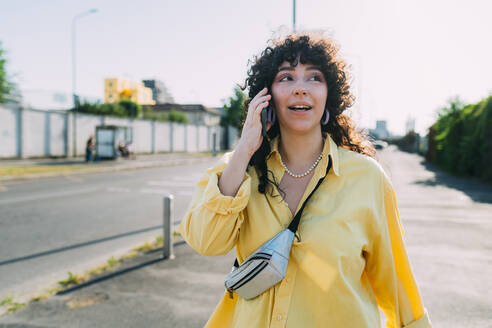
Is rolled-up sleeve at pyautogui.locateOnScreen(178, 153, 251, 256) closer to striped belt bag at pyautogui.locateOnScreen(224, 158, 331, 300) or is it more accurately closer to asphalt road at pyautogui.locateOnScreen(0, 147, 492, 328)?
striped belt bag at pyautogui.locateOnScreen(224, 158, 331, 300)

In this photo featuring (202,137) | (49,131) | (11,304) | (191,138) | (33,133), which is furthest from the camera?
(202,137)

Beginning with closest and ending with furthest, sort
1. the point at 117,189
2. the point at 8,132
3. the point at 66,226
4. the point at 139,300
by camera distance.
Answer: the point at 139,300 → the point at 66,226 → the point at 117,189 → the point at 8,132

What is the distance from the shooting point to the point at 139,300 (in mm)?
3846

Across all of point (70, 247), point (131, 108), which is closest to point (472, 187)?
point (70, 247)

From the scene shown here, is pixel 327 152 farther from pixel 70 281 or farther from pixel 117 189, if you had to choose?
pixel 117 189

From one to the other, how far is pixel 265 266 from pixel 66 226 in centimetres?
673

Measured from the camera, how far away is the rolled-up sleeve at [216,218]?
1.55 meters

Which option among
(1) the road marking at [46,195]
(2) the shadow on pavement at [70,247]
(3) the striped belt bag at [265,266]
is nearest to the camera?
(3) the striped belt bag at [265,266]

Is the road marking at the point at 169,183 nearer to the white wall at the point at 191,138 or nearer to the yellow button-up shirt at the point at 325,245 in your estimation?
the yellow button-up shirt at the point at 325,245

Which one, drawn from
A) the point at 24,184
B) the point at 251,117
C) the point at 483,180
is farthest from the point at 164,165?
the point at 251,117

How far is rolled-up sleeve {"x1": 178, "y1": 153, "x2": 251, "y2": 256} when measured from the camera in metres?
1.55

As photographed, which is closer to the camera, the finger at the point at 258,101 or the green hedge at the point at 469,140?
the finger at the point at 258,101

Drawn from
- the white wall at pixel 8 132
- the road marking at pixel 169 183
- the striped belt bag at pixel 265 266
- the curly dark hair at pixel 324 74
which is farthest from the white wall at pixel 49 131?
the striped belt bag at pixel 265 266

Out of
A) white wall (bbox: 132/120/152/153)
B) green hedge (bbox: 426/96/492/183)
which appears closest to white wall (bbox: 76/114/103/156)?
white wall (bbox: 132/120/152/153)
